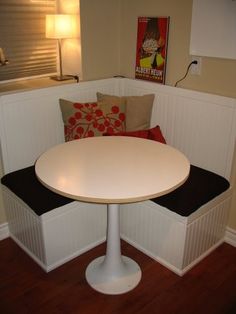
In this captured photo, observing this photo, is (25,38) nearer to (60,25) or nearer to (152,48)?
(60,25)

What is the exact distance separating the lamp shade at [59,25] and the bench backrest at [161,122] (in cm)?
39

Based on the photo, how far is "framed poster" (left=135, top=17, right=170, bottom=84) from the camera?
99.8 inches

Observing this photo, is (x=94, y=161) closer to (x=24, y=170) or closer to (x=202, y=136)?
(x=24, y=170)

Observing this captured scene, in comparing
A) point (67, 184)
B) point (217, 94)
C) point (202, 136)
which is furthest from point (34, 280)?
point (217, 94)

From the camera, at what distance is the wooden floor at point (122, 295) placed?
191 centimetres

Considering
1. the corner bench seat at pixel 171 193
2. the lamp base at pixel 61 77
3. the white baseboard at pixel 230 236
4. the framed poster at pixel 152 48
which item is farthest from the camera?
the lamp base at pixel 61 77

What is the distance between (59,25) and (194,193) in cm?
157

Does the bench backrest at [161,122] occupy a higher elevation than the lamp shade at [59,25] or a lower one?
lower

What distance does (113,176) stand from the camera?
1.68 m

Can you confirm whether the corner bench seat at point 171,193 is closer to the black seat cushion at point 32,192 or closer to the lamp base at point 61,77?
the black seat cushion at point 32,192

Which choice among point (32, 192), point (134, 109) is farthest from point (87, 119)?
point (32, 192)

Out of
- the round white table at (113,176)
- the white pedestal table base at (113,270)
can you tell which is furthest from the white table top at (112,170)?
the white pedestal table base at (113,270)

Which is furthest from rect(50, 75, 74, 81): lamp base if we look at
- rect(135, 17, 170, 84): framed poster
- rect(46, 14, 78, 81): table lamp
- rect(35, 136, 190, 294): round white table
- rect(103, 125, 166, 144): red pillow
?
rect(35, 136, 190, 294): round white table

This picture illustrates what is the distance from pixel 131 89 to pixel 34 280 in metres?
1.65
